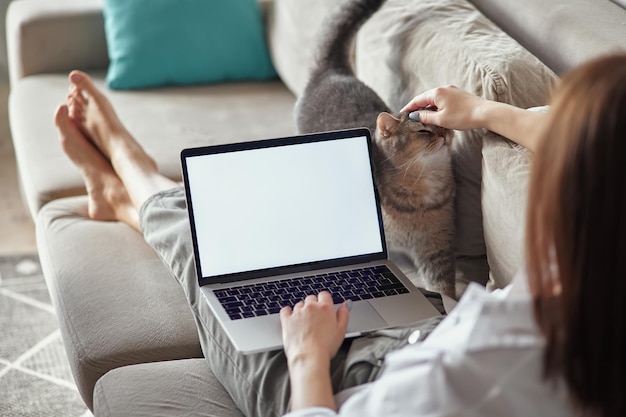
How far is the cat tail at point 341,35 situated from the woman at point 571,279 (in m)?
1.23

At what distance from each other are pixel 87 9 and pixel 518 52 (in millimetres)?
1667

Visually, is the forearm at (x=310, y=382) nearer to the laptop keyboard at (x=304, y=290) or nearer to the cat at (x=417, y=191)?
the laptop keyboard at (x=304, y=290)

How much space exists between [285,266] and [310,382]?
392 millimetres

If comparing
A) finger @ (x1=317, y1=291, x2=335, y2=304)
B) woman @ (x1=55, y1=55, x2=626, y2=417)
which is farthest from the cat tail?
woman @ (x1=55, y1=55, x2=626, y2=417)

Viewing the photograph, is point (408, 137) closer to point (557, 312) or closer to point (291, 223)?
point (291, 223)

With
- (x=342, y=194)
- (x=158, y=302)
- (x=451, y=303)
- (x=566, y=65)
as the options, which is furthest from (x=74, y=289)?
(x=566, y=65)

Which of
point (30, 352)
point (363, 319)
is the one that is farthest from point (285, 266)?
point (30, 352)

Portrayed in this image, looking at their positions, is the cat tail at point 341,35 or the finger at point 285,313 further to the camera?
the cat tail at point 341,35

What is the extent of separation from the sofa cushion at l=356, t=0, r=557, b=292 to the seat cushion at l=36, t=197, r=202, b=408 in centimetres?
57

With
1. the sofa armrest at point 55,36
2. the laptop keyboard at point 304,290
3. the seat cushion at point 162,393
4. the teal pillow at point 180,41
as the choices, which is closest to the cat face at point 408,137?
the laptop keyboard at point 304,290

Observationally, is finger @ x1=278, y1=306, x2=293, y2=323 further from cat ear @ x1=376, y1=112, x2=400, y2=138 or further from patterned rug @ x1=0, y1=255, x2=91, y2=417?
patterned rug @ x1=0, y1=255, x2=91, y2=417

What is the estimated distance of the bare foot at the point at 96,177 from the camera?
74.9 inches

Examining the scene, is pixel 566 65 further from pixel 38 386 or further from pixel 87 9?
pixel 87 9

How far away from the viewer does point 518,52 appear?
150 cm
